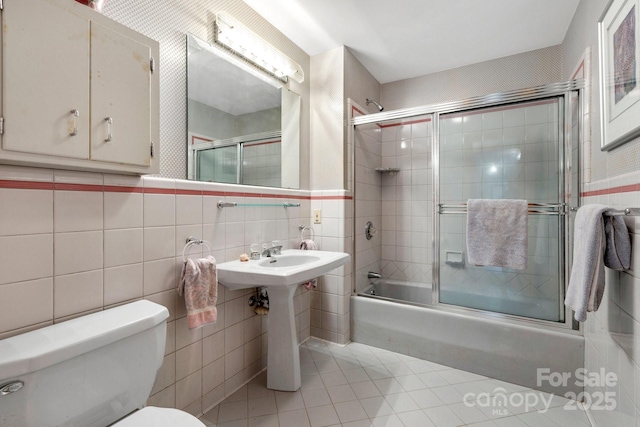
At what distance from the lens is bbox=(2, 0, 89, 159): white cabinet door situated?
2.68 feet

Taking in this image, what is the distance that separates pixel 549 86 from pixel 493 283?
1407 mm

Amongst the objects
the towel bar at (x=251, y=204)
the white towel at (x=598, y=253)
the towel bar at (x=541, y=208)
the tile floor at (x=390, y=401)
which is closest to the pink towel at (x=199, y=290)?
the towel bar at (x=251, y=204)

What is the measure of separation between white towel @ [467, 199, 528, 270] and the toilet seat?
1.89 m

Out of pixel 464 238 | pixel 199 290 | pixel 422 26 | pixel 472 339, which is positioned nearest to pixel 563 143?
pixel 464 238

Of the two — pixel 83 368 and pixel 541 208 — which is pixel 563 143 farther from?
pixel 83 368

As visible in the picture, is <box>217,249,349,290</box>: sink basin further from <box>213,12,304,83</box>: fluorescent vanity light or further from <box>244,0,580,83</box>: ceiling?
<box>244,0,580,83</box>: ceiling

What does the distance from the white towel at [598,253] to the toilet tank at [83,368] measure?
1684mm

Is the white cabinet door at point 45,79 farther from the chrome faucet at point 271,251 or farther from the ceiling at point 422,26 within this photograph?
the ceiling at point 422,26

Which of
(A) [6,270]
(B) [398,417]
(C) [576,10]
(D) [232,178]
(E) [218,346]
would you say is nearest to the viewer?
(A) [6,270]

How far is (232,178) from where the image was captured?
69.1 inches

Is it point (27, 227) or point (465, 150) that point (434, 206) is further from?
point (27, 227)

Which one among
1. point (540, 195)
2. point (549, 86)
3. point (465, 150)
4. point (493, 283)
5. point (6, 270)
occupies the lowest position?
point (493, 283)

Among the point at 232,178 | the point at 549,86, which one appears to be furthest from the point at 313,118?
the point at 549,86

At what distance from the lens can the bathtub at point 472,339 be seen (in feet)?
5.68
